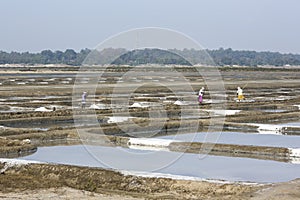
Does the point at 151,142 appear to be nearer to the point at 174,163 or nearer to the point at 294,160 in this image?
the point at 174,163

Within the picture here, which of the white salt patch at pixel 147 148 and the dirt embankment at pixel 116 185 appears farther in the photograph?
the white salt patch at pixel 147 148

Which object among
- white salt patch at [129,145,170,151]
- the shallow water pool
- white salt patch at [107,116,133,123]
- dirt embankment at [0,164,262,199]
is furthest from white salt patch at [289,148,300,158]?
white salt patch at [107,116,133,123]

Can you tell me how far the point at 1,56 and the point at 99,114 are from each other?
141 metres

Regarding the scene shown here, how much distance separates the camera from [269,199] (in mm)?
7074

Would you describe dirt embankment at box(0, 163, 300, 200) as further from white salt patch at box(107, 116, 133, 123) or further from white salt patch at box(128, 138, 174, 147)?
white salt patch at box(107, 116, 133, 123)

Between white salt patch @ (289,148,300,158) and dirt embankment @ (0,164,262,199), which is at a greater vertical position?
white salt patch @ (289,148,300,158)

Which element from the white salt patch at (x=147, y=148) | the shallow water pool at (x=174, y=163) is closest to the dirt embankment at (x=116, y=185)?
the shallow water pool at (x=174, y=163)

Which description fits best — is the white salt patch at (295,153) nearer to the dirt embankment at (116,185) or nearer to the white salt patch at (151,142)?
the white salt patch at (151,142)

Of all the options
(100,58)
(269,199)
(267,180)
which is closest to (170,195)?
(269,199)

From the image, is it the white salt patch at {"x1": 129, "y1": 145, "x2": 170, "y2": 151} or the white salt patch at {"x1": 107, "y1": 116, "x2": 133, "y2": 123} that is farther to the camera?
the white salt patch at {"x1": 107, "y1": 116, "x2": 133, "y2": 123}

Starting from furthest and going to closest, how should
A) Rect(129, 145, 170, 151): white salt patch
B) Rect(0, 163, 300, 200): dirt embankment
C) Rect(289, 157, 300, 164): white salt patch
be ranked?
Rect(129, 145, 170, 151): white salt patch, Rect(289, 157, 300, 164): white salt patch, Rect(0, 163, 300, 200): dirt embankment

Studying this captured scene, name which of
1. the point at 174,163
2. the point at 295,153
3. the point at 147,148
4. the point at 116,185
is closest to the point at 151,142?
the point at 147,148

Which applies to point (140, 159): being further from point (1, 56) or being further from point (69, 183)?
point (1, 56)

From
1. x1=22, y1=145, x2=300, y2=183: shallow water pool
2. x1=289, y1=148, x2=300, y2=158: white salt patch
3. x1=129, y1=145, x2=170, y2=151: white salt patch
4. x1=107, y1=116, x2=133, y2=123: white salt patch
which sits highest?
x1=107, y1=116, x2=133, y2=123: white salt patch
